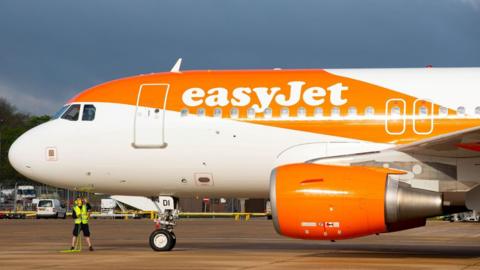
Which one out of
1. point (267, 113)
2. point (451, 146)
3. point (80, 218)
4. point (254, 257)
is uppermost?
point (267, 113)

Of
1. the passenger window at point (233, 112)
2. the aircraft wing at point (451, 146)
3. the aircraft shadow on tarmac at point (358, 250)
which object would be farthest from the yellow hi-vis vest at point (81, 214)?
the aircraft wing at point (451, 146)

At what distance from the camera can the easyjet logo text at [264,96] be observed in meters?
21.3

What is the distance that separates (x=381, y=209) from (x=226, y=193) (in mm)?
5214

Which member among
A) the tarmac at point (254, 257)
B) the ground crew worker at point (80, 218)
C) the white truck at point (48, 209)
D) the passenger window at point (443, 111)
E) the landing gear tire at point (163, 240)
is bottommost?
the tarmac at point (254, 257)

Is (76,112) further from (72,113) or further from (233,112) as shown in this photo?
(233,112)

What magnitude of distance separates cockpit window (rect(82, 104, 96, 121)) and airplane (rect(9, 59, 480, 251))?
0.04m

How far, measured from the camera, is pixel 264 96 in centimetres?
2173

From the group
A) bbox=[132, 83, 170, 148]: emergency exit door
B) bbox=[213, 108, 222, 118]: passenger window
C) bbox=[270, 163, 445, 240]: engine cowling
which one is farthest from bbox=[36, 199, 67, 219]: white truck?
bbox=[270, 163, 445, 240]: engine cowling

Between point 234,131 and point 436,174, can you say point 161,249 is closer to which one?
point 234,131

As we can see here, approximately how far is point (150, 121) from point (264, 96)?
2.85 meters

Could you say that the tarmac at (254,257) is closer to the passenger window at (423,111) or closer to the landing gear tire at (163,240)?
the landing gear tire at (163,240)

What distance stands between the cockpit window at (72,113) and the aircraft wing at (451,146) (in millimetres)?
8144

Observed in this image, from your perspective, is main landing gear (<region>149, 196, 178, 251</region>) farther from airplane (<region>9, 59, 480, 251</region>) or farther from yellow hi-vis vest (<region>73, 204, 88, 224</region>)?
yellow hi-vis vest (<region>73, 204, 88, 224</region>)

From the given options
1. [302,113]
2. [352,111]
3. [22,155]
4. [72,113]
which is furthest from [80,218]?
[352,111]
